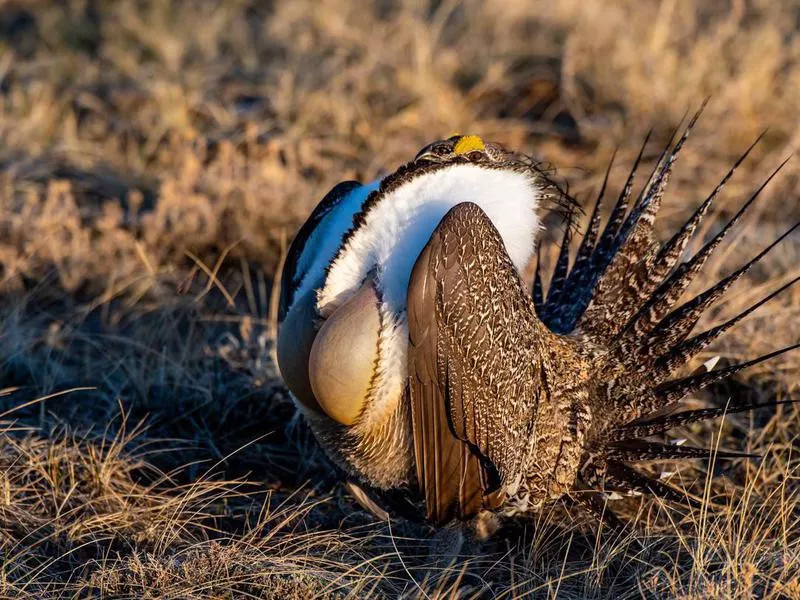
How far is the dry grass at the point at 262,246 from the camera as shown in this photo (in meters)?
2.49

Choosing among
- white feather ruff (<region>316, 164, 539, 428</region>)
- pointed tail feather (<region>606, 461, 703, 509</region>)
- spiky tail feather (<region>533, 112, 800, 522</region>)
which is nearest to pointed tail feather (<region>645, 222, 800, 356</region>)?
spiky tail feather (<region>533, 112, 800, 522</region>)

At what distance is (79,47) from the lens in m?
6.15

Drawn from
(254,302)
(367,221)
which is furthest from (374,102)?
(367,221)

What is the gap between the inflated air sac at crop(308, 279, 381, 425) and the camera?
226cm

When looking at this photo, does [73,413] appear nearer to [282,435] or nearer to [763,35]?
[282,435]

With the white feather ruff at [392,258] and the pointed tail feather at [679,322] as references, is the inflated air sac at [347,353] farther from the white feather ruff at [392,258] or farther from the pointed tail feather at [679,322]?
the pointed tail feather at [679,322]

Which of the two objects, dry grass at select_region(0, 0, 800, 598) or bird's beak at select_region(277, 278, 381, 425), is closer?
bird's beak at select_region(277, 278, 381, 425)

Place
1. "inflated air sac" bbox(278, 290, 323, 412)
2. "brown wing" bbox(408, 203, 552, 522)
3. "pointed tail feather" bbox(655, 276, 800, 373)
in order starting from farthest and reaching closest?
"pointed tail feather" bbox(655, 276, 800, 373), "inflated air sac" bbox(278, 290, 323, 412), "brown wing" bbox(408, 203, 552, 522)

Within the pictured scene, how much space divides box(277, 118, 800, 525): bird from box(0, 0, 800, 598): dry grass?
172 millimetres

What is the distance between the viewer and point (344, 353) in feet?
7.41

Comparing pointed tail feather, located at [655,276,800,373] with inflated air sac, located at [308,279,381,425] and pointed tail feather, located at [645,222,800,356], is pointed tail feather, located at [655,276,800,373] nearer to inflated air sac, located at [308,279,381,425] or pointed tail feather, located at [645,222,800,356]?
pointed tail feather, located at [645,222,800,356]

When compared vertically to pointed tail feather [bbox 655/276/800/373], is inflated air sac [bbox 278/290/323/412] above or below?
below

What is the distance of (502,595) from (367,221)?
861 millimetres

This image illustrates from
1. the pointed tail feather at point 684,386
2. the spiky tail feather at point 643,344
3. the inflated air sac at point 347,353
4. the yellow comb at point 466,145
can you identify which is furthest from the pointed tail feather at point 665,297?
the inflated air sac at point 347,353
